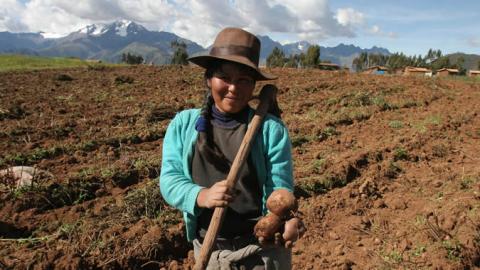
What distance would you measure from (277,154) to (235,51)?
16.2 inches

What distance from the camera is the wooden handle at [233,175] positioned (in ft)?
4.63

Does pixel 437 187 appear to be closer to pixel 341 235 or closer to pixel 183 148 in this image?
pixel 341 235

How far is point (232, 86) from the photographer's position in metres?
1.53

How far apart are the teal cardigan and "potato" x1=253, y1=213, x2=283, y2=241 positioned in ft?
0.45

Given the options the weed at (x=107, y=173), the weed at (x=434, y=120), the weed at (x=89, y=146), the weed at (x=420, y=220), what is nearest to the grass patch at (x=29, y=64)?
the weed at (x=89, y=146)

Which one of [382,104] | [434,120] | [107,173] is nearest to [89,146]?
[107,173]

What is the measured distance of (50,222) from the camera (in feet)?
12.4

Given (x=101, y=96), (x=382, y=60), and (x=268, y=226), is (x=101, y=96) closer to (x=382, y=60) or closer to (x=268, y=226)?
(x=268, y=226)

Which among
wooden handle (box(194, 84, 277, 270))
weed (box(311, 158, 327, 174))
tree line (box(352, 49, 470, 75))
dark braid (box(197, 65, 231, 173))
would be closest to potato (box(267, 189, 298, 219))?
wooden handle (box(194, 84, 277, 270))

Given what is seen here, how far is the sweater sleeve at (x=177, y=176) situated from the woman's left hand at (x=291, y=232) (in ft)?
1.09

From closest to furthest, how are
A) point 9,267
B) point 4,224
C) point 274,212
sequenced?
point 274,212 → point 9,267 → point 4,224

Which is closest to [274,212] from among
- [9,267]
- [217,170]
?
[217,170]

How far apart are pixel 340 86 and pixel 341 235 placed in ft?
29.5

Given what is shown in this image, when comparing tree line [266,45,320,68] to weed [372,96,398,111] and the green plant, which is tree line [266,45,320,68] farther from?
the green plant
